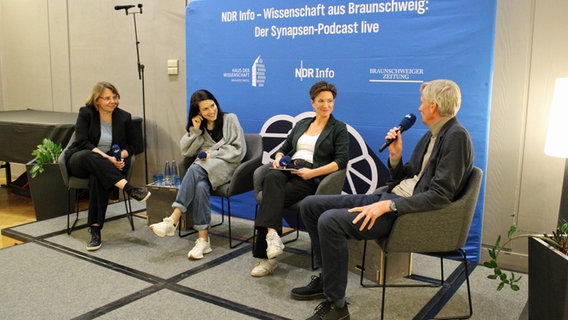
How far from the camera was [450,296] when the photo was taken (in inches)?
109

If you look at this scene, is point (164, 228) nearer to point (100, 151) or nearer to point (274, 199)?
point (274, 199)

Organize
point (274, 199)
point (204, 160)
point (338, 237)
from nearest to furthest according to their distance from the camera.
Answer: point (338, 237) → point (274, 199) → point (204, 160)

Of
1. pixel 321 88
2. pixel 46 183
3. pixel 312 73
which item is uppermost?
pixel 312 73

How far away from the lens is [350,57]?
3586 millimetres

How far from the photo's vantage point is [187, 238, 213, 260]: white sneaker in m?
3.33

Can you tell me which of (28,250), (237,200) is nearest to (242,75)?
(237,200)

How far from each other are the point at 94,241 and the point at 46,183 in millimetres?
1100

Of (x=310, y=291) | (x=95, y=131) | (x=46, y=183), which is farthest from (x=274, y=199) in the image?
(x=46, y=183)

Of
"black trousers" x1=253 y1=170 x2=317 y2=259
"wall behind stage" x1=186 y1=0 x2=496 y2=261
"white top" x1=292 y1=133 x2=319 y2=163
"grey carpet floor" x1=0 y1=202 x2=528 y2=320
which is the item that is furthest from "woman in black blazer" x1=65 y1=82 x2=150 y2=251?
"white top" x1=292 y1=133 x2=319 y2=163

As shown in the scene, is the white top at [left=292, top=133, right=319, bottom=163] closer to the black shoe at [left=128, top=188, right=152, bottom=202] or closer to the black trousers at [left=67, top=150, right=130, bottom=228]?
the black shoe at [left=128, top=188, right=152, bottom=202]

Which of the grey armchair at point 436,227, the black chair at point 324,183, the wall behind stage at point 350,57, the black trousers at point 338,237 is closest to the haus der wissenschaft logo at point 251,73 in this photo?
the wall behind stage at point 350,57

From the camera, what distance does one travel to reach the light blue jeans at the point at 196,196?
3393mm

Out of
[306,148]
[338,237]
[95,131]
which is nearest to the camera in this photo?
[338,237]

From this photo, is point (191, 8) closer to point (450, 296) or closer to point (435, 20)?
point (435, 20)
